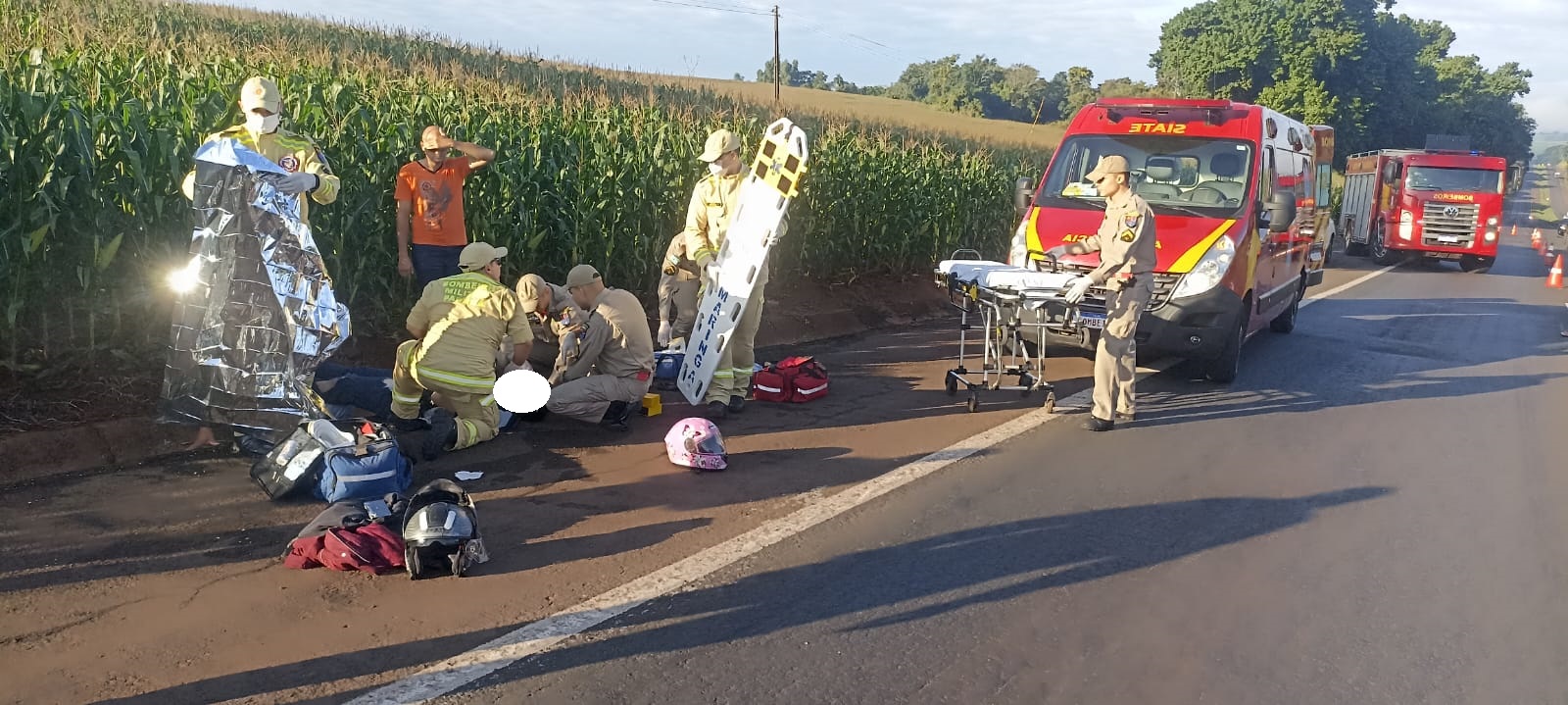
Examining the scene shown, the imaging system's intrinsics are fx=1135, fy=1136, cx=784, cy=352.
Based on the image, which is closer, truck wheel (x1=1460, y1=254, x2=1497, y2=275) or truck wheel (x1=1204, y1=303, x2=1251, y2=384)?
truck wheel (x1=1204, y1=303, x2=1251, y2=384)

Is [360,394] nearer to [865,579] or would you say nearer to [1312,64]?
[865,579]

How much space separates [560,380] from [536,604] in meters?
3.16

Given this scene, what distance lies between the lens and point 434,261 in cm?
818

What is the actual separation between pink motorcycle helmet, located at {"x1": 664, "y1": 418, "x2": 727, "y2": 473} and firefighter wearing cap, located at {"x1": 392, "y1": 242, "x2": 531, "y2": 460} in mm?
1133

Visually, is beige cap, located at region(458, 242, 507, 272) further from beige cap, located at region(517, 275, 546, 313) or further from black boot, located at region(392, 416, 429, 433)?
black boot, located at region(392, 416, 429, 433)

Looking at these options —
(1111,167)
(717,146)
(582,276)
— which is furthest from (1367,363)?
(582,276)

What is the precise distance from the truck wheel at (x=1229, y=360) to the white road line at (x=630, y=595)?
11.4 ft

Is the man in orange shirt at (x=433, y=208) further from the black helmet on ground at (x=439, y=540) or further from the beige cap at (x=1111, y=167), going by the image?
the beige cap at (x=1111, y=167)

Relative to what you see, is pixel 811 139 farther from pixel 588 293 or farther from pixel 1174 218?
pixel 588 293

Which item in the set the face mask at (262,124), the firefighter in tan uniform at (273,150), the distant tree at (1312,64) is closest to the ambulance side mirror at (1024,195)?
the firefighter in tan uniform at (273,150)

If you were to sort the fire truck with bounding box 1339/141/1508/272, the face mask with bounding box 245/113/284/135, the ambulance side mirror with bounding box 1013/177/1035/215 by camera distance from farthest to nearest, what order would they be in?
the fire truck with bounding box 1339/141/1508/272
the ambulance side mirror with bounding box 1013/177/1035/215
the face mask with bounding box 245/113/284/135

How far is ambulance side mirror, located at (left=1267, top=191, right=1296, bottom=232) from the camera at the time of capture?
32.3 feet

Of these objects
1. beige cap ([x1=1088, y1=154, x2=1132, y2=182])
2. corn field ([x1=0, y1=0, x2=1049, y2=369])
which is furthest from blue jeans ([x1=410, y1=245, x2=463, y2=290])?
beige cap ([x1=1088, y1=154, x2=1132, y2=182])

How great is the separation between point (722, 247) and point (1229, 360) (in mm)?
4720
